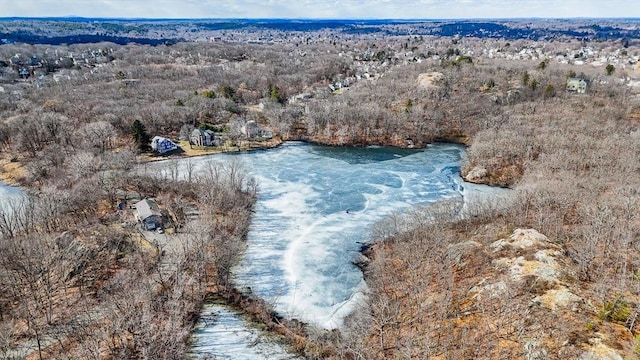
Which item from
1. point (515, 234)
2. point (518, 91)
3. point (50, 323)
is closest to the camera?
point (50, 323)

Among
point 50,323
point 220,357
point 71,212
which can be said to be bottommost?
point 220,357

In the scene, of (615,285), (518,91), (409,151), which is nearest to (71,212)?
(615,285)

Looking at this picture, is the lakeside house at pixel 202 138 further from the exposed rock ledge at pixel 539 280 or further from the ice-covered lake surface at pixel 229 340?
the exposed rock ledge at pixel 539 280

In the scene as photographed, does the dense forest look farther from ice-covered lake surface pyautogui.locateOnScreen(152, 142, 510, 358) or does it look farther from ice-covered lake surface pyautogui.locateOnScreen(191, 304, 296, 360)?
ice-covered lake surface pyautogui.locateOnScreen(152, 142, 510, 358)

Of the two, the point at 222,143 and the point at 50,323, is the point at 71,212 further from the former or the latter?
the point at 222,143

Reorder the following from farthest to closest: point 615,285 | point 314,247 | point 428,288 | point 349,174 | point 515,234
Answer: point 349,174
point 314,247
point 515,234
point 428,288
point 615,285

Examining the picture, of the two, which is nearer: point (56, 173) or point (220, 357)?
point (220, 357)

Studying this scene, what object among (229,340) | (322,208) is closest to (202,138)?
(322,208)
